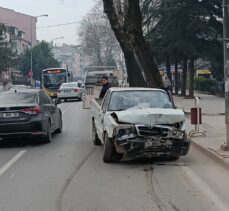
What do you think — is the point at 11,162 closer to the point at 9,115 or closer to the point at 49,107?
the point at 9,115

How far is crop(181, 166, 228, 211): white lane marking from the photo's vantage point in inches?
289

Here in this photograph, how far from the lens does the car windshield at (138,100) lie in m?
11.7

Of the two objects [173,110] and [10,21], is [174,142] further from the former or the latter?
[10,21]

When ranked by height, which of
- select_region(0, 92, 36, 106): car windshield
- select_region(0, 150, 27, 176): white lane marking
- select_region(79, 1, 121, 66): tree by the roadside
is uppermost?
select_region(79, 1, 121, 66): tree by the roadside

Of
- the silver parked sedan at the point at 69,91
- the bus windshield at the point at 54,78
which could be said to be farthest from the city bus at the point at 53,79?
the silver parked sedan at the point at 69,91

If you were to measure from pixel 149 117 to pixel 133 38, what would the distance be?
1280 cm

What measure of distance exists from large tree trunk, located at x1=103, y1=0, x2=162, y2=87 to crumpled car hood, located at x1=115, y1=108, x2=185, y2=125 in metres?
12.1

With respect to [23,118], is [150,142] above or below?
below

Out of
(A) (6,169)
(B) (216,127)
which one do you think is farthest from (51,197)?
(B) (216,127)

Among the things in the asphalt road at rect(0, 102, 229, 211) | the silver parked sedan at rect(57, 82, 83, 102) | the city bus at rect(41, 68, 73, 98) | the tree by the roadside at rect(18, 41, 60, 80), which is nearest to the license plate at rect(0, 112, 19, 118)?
the asphalt road at rect(0, 102, 229, 211)

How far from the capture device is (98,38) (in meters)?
87.7

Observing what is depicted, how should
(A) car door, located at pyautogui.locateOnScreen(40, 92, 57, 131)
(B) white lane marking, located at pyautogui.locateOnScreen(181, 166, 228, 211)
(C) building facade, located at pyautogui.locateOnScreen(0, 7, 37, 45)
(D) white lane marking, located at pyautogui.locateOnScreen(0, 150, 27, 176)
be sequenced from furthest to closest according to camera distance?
(C) building facade, located at pyautogui.locateOnScreen(0, 7, 37, 45) → (A) car door, located at pyautogui.locateOnScreen(40, 92, 57, 131) → (D) white lane marking, located at pyautogui.locateOnScreen(0, 150, 27, 176) → (B) white lane marking, located at pyautogui.locateOnScreen(181, 166, 228, 211)

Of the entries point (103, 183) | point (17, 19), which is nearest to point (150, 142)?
point (103, 183)

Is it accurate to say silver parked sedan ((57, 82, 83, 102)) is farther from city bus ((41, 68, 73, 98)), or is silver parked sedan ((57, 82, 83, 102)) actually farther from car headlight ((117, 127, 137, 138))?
car headlight ((117, 127, 137, 138))
